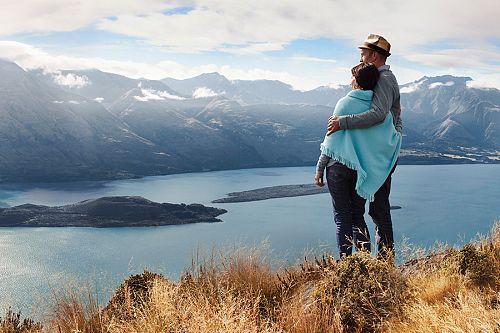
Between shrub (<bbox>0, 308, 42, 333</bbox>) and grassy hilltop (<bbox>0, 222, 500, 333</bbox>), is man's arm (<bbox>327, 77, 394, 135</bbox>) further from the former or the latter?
shrub (<bbox>0, 308, 42, 333</bbox>)

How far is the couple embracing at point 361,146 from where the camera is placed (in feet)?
11.6

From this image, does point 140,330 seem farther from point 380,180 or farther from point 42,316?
point 380,180

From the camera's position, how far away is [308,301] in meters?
2.96

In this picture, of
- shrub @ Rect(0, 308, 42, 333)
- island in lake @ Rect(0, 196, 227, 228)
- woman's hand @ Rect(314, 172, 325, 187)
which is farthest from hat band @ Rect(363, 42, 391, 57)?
island in lake @ Rect(0, 196, 227, 228)

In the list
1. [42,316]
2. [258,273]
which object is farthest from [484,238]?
[42,316]

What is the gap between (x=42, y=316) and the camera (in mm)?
3504

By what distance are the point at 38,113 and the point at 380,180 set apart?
19642 cm

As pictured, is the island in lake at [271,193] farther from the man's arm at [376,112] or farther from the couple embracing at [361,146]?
the man's arm at [376,112]

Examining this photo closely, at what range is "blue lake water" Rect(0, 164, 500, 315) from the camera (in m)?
57.2

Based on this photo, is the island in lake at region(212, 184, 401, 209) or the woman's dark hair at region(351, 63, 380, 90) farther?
the island in lake at region(212, 184, 401, 209)

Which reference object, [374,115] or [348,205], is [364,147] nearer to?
[374,115]

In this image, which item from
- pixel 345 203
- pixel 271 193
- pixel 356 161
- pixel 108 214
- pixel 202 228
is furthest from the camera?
pixel 271 193

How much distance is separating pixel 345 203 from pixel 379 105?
809 mm

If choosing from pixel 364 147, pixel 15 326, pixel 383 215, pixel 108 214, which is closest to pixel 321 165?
pixel 364 147
